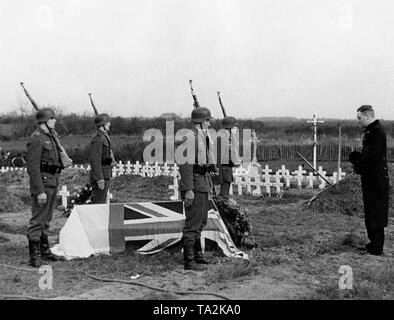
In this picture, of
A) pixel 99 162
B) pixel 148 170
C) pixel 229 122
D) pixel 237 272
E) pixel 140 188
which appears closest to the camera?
pixel 237 272

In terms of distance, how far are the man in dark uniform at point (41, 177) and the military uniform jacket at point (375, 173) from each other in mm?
4542

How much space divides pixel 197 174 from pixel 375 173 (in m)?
2.79

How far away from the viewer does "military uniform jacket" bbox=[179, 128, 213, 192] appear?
25.5 ft

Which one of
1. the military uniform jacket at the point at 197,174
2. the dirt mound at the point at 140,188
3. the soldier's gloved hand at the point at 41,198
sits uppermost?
the military uniform jacket at the point at 197,174

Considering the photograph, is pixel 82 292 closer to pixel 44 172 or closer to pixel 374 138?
pixel 44 172

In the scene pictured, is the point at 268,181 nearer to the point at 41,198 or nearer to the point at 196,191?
the point at 196,191

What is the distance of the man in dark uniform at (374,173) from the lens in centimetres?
→ 866

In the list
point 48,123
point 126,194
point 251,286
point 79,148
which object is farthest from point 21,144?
point 251,286

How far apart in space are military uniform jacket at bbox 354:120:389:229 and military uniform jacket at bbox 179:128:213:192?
2.43m

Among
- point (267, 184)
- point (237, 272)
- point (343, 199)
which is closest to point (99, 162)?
point (237, 272)

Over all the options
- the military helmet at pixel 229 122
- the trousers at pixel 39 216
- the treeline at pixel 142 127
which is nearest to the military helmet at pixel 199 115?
the trousers at pixel 39 216

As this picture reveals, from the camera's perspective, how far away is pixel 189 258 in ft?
25.3

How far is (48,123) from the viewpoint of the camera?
8414 millimetres

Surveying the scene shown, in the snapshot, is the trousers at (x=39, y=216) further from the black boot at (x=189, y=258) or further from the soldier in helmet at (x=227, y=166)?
the soldier in helmet at (x=227, y=166)
